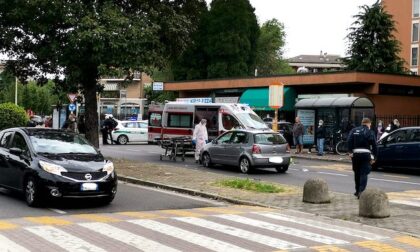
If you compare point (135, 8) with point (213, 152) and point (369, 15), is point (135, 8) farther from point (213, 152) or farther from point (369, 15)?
point (369, 15)

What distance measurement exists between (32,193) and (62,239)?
326 cm

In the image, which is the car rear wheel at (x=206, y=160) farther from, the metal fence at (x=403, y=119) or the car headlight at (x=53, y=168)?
the metal fence at (x=403, y=119)

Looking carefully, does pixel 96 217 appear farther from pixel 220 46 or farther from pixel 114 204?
pixel 220 46

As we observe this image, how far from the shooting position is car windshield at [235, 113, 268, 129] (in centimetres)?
2450

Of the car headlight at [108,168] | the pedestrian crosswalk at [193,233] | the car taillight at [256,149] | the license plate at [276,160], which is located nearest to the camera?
the pedestrian crosswalk at [193,233]

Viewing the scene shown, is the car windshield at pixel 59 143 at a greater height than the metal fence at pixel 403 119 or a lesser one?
lesser

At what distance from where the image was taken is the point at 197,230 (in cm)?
870

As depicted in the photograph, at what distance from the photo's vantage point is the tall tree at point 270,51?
234ft

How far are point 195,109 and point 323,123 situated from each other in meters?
6.86

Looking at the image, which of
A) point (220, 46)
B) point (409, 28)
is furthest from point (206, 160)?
point (409, 28)

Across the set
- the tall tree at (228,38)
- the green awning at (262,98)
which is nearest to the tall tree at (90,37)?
the green awning at (262,98)

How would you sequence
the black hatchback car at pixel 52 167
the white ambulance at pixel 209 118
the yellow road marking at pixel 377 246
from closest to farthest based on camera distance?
the yellow road marking at pixel 377 246 → the black hatchback car at pixel 52 167 → the white ambulance at pixel 209 118

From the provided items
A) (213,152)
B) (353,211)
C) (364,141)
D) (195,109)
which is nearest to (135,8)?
(213,152)

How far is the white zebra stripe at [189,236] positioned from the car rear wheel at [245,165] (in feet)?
31.7
